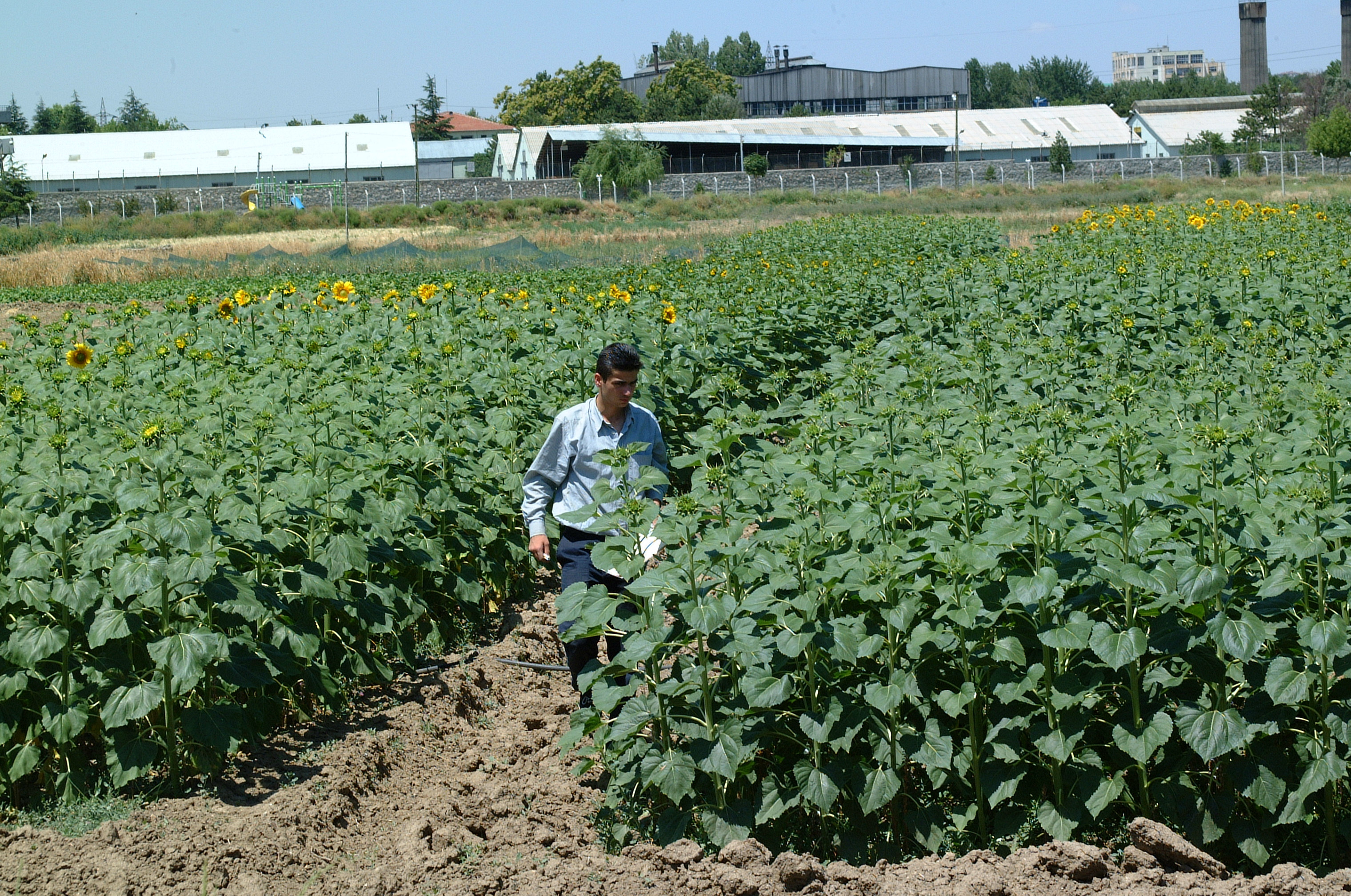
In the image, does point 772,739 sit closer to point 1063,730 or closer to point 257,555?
point 1063,730

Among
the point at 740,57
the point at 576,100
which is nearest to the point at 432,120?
the point at 576,100

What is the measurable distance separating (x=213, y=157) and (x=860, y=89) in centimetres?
6143

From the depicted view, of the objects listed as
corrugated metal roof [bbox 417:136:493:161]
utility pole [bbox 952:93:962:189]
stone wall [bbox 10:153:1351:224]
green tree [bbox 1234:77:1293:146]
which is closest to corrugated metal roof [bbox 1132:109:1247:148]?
green tree [bbox 1234:77:1293:146]

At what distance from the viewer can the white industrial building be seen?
75.8 metres

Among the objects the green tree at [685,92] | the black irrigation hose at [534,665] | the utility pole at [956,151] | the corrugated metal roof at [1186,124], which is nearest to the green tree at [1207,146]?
the corrugated metal roof at [1186,124]

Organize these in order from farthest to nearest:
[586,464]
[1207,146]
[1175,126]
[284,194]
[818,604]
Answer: [1175,126], [1207,146], [284,194], [586,464], [818,604]

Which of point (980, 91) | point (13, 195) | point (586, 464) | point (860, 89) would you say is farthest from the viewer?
point (980, 91)

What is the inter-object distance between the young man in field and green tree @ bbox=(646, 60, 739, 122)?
103 metres

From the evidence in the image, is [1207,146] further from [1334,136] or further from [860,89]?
[860,89]

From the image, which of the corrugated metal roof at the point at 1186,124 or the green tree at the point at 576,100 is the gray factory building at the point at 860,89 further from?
the corrugated metal roof at the point at 1186,124

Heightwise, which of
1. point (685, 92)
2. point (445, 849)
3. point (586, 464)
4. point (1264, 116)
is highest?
point (685, 92)

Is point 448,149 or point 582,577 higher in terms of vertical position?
point 448,149

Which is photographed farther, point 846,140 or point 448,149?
point 448,149

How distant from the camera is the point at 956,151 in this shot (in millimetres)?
62750
